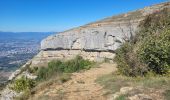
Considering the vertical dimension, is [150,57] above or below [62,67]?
above

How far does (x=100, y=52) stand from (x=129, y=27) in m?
5.79

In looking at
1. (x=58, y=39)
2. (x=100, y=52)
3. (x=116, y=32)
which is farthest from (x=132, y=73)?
(x=58, y=39)

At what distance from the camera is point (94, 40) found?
110 feet

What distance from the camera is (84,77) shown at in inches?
829

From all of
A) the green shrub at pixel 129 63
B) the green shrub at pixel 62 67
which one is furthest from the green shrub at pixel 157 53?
the green shrub at pixel 62 67

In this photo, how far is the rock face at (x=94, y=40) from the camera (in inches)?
1209

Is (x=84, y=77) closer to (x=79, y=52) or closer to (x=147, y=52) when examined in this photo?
(x=147, y=52)

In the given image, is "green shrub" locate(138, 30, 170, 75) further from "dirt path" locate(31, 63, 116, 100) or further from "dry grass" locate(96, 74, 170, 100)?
"dirt path" locate(31, 63, 116, 100)

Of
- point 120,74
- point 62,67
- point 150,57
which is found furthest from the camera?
point 62,67

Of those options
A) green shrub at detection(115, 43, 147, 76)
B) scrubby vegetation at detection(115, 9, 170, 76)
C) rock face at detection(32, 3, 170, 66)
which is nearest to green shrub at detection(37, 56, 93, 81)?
rock face at detection(32, 3, 170, 66)

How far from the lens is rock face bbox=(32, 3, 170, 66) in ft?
101

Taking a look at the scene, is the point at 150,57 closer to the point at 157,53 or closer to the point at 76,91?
the point at 157,53

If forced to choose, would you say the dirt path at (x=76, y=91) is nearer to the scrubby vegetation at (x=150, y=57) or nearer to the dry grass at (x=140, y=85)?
the dry grass at (x=140, y=85)

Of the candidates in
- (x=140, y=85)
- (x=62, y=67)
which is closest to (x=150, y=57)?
(x=140, y=85)
